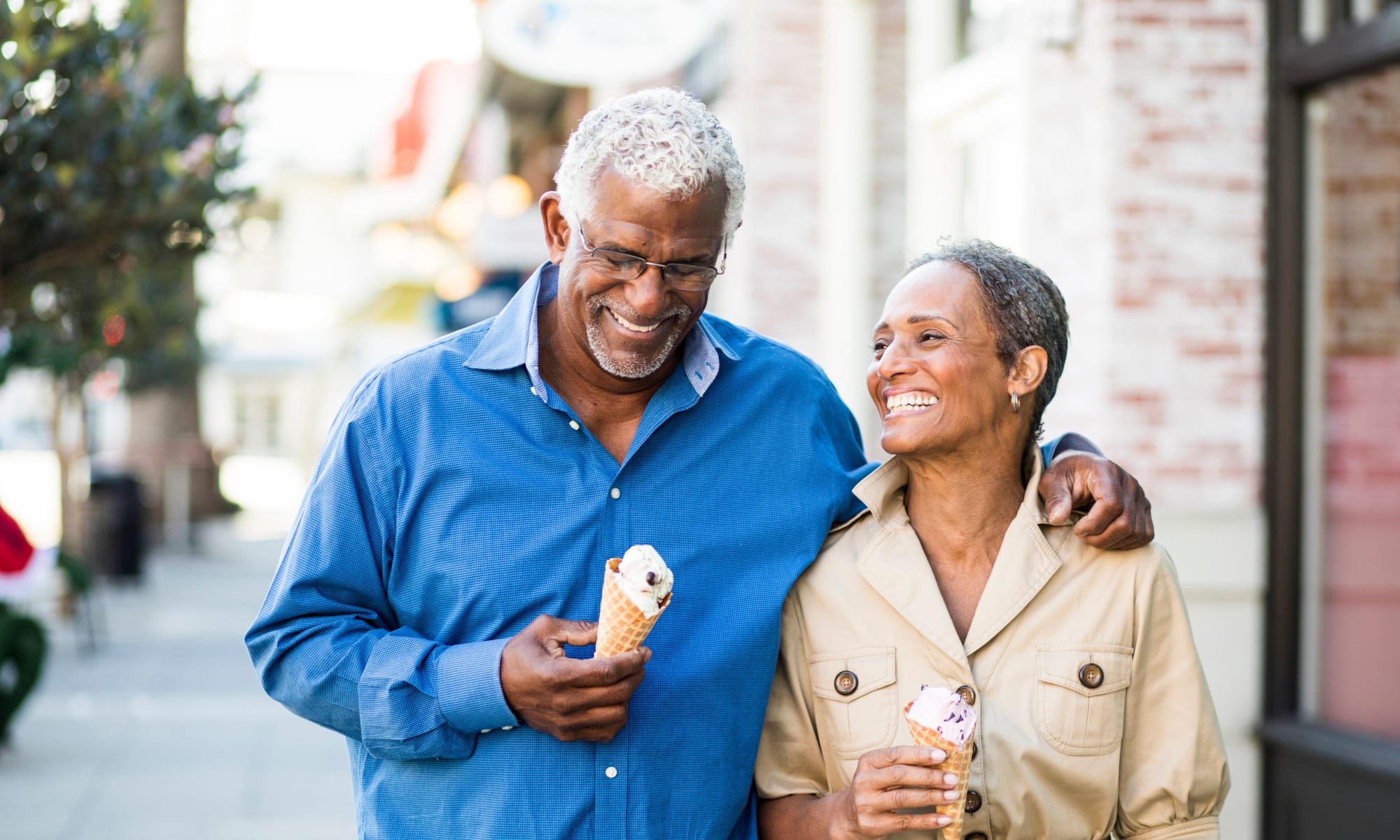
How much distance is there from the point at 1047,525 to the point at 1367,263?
2.99 m

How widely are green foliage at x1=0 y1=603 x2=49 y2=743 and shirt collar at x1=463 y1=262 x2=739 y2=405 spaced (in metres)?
5.74

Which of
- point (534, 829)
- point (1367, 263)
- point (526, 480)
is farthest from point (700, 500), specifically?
point (1367, 263)

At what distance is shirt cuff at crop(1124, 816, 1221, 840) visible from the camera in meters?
2.54

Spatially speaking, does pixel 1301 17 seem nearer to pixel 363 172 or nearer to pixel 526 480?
pixel 526 480

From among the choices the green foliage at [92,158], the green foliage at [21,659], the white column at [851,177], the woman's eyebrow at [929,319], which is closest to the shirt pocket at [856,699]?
the woman's eyebrow at [929,319]

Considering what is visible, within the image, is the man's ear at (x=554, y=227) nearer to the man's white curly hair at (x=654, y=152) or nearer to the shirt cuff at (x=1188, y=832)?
the man's white curly hair at (x=654, y=152)

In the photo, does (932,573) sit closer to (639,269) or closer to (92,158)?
(639,269)

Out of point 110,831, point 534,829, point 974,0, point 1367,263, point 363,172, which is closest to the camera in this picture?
point 534,829

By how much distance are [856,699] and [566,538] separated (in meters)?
0.60

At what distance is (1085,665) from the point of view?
2539 millimetres

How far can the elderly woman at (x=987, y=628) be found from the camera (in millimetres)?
2531

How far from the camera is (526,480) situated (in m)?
2.54

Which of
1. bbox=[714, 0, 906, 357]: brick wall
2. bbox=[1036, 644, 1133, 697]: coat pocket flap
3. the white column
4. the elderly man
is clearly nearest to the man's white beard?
the elderly man

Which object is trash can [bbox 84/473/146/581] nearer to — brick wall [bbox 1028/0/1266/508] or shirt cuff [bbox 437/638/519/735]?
brick wall [bbox 1028/0/1266/508]
